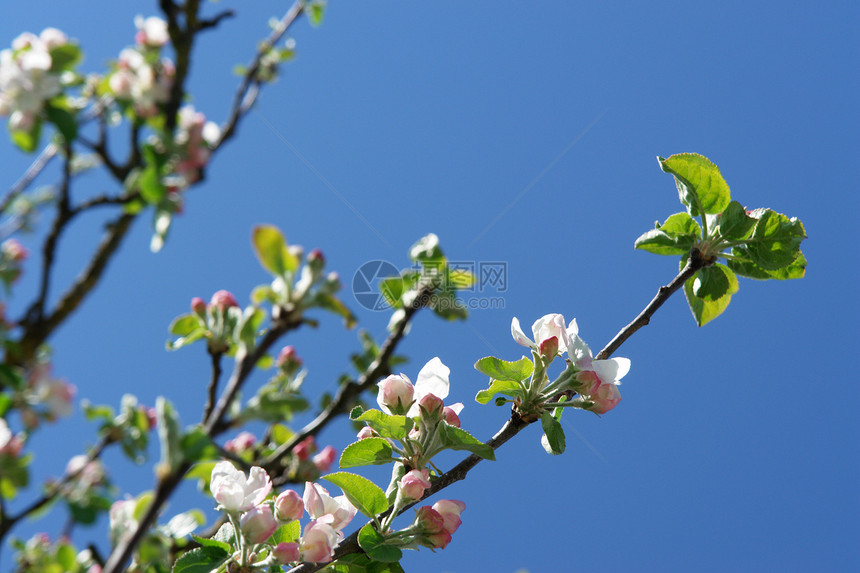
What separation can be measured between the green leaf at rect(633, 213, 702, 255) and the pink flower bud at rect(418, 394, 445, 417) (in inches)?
17.6

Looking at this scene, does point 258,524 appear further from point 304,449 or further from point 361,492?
point 304,449

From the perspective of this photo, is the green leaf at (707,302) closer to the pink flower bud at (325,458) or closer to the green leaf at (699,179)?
the green leaf at (699,179)

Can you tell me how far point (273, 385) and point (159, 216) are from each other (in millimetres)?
563

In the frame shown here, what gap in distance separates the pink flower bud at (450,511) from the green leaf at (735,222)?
0.58 m

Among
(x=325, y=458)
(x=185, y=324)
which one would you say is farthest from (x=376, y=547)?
(x=325, y=458)

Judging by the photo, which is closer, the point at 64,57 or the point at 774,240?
the point at 774,240

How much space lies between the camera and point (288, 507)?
0.71 m

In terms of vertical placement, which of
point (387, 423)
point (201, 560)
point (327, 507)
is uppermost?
point (387, 423)

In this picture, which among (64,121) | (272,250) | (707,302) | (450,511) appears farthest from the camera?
(64,121)

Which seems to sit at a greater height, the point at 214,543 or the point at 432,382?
the point at 432,382

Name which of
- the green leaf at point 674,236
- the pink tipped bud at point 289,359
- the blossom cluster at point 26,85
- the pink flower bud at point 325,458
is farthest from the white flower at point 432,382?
the blossom cluster at point 26,85

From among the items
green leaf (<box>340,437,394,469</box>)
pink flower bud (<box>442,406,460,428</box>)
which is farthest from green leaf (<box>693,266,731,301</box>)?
green leaf (<box>340,437,394,469</box>)

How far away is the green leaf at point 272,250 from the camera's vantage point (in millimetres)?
607

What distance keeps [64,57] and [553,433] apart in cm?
155
